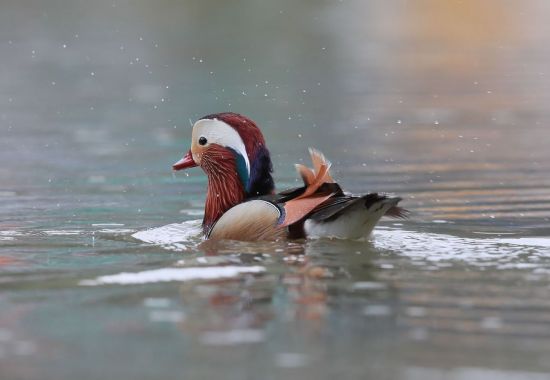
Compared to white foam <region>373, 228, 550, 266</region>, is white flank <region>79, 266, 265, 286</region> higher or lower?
lower

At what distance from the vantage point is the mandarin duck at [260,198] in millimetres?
9312

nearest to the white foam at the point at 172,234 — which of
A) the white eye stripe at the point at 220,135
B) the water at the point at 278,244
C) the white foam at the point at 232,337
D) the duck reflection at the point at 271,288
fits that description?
the water at the point at 278,244

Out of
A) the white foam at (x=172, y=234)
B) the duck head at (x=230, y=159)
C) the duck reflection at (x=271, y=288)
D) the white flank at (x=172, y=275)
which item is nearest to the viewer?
the duck reflection at (x=271, y=288)

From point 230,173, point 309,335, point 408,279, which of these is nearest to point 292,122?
point 230,173

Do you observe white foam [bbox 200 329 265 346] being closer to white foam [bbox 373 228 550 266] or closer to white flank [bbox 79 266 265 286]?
white flank [bbox 79 266 265 286]

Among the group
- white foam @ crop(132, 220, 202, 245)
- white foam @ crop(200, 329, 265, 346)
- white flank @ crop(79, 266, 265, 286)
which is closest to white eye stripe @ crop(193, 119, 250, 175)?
white foam @ crop(132, 220, 202, 245)

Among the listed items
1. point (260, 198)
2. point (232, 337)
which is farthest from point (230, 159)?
point (232, 337)

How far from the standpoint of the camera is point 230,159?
10398mm

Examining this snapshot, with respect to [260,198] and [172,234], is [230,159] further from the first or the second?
[172,234]

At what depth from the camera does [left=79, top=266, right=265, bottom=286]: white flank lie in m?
8.22

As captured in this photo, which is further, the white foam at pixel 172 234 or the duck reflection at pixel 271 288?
the white foam at pixel 172 234

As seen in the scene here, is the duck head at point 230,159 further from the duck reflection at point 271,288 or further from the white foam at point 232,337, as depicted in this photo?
the white foam at point 232,337

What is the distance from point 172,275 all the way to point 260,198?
169 centimetres

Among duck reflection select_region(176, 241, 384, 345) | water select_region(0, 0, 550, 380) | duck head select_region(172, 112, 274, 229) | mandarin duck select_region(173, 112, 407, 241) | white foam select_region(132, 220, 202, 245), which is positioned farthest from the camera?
duck head select_region(172, 112, 274, 229)
